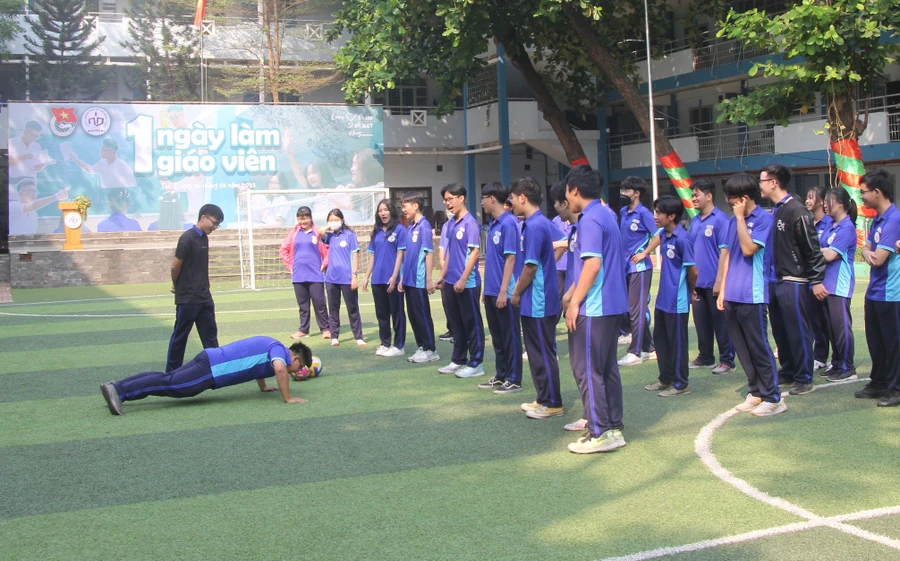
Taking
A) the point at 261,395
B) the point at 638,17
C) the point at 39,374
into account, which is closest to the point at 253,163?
the point at 638,17

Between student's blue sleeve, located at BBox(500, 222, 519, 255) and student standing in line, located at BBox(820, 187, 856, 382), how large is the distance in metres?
2.75

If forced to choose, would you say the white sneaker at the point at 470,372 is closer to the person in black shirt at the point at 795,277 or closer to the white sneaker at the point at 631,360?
the white sneaker at the point at 631,360

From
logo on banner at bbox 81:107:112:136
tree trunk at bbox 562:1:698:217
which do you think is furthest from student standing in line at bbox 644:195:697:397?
logo on banner at bbox 81:107:112:136

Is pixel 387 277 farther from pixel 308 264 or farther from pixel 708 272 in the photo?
pixel 708 272

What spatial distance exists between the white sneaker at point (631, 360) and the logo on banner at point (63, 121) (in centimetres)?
2055

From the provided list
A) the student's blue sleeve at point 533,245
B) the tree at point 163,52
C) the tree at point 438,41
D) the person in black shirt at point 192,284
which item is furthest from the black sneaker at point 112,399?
the tree at point 163,52

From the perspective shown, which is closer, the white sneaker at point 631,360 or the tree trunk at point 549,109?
the white sneaker at point 631,360

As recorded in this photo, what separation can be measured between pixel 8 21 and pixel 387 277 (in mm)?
32039

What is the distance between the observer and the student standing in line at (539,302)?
24.1 feet

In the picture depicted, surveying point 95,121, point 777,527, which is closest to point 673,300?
point 777,527

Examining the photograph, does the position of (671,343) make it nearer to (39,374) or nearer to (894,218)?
(894,218)

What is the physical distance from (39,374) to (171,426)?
3592mm

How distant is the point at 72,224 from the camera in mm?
24750

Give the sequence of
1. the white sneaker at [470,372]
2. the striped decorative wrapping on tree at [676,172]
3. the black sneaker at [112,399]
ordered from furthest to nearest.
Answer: the striped decorative wrapping on tree at [676,172] < the white sneaker at [470,372] < the black sneaker at [112,399]
